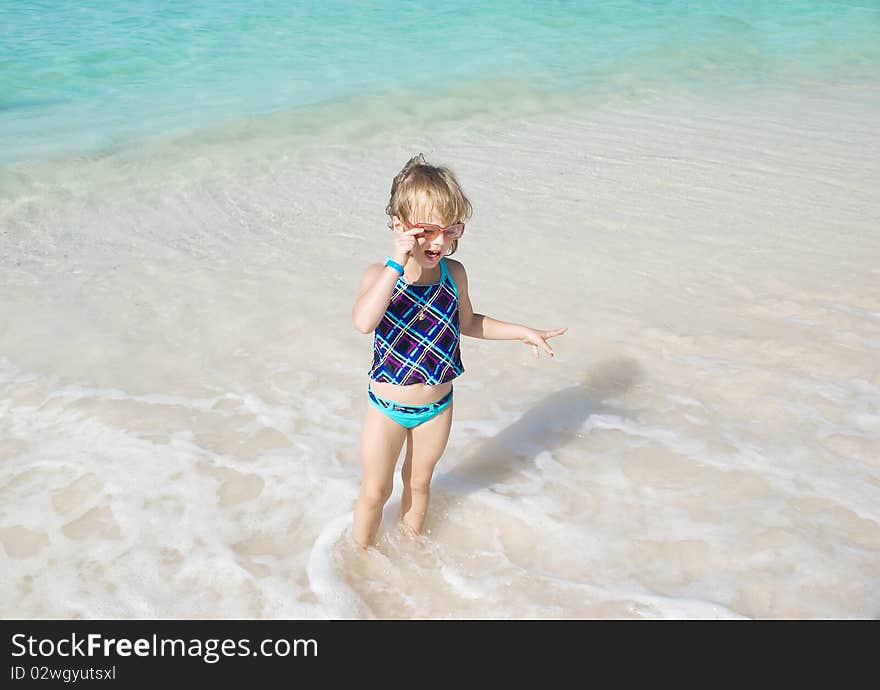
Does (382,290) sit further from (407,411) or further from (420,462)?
(420,462)

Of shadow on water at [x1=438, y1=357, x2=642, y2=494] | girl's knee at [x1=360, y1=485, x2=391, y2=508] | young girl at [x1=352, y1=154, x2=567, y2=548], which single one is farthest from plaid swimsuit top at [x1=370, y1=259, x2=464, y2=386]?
shadow on water at [x1=438, y1=357, x2=642, y2=494]

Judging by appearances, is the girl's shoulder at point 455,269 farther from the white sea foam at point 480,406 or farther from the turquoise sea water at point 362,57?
the turquoise sea water at point 362,57

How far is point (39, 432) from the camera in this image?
364cm

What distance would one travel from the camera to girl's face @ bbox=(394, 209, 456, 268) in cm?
247

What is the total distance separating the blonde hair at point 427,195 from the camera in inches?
97.3

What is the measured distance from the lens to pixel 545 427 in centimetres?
377

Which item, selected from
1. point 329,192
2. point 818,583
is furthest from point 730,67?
point 818,583

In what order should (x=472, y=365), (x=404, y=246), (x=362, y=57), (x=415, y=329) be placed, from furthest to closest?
(x=362, y=57) → (x=472, y=365) → (x=415, y=329) → (x=404, y=246)

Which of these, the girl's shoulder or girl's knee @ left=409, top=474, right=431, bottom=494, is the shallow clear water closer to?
girl's knee @ left=409, top=474, right=431, bottom=494

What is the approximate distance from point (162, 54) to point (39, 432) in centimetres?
1039

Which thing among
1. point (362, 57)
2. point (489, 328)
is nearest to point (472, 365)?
point (489, 328)

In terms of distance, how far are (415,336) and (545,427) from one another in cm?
129

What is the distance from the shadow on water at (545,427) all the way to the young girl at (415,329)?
552mm
